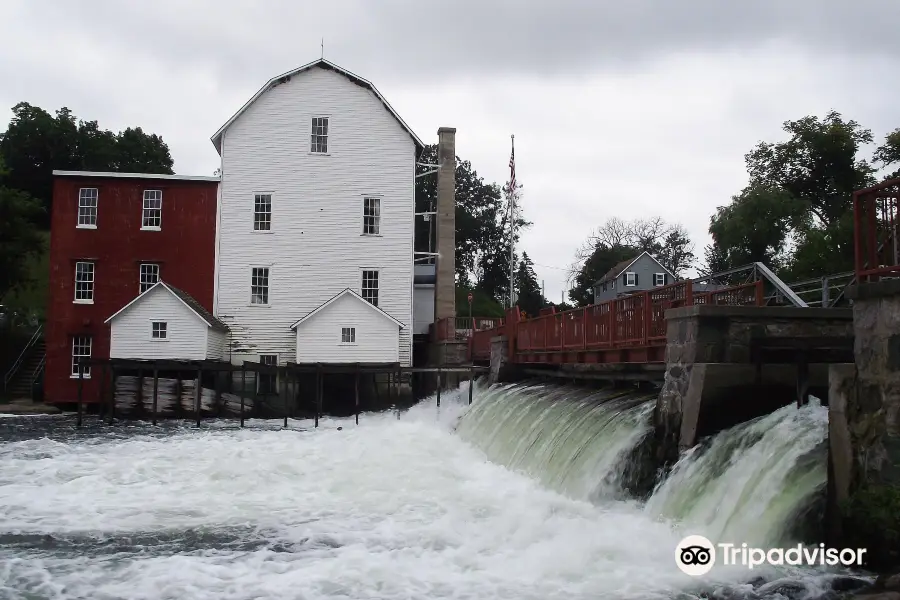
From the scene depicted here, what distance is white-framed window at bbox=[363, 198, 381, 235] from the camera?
1315 inches

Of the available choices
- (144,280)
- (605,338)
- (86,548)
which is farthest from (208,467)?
(144,280)

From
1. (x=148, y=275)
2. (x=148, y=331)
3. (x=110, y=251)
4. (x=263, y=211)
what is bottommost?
(x=148, y=331)

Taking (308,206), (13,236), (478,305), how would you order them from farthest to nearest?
(478,305) < (13,236) < (308,206)

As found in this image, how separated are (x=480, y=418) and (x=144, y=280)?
60.3 ft

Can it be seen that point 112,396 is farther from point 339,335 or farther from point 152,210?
point 339,335

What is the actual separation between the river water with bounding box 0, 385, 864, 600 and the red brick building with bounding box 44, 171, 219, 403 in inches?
572

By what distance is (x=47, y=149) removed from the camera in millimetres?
57844

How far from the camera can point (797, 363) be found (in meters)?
9.74

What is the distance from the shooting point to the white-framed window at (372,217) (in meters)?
33.4

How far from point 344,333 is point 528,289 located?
142 ft

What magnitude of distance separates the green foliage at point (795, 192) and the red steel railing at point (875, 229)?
31.1 meters

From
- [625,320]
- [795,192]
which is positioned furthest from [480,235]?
[625,320]

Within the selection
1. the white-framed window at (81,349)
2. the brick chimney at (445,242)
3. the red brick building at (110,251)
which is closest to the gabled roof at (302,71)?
the red brick building at (110,251)

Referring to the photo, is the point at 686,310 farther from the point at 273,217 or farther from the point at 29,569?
the point at 273,217
